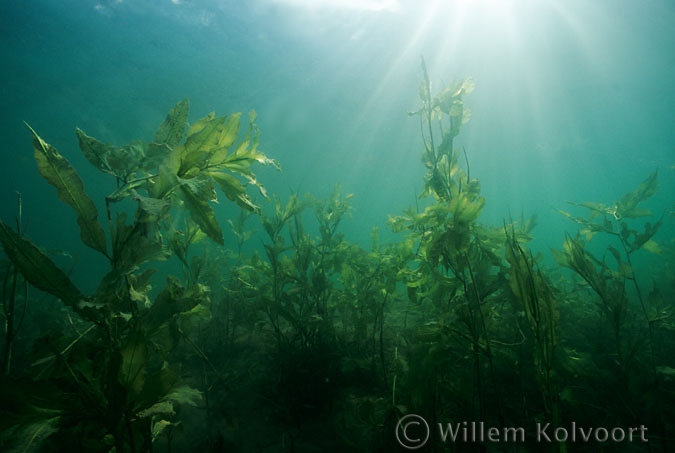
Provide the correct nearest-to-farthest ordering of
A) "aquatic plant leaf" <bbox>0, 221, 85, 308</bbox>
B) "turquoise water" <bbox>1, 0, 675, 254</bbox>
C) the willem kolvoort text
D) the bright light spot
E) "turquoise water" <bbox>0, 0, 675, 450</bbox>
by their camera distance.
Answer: "aquatic plant leaf" <bbox>0, 221, 85, 308</bbox>, the willem kolvoort text, the bright light spot, "turquoise water" <bbox>0, 0, 675, 450</bbox>, "turquoise water" <bbox>1, 0, 675, 254</bbox>

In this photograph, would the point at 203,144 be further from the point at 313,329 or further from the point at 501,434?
the point at 313,329

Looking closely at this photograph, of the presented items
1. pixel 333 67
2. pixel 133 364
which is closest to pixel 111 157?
pixel 133 364

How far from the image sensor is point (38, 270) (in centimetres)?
85

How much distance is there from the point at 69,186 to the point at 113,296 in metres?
0.38

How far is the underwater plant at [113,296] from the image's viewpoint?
82cm

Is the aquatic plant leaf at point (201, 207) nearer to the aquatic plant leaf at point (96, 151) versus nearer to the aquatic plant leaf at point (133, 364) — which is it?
the aquatic plant leaf at point (96, 151)

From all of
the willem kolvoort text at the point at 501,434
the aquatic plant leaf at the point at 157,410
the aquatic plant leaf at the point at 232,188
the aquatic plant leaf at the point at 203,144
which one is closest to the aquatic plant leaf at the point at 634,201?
the willem kolvoort text at the point at 501,434

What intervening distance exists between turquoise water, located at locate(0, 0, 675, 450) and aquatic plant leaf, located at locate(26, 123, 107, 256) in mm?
7699

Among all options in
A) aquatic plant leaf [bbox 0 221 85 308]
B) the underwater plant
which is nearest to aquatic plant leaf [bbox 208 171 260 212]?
the underwater plant

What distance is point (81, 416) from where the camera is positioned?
0.87 m

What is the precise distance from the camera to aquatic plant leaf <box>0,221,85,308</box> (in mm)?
808

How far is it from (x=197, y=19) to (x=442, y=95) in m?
15.3

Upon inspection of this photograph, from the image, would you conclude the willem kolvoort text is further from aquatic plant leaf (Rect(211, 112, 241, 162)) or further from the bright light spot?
the bright light spot

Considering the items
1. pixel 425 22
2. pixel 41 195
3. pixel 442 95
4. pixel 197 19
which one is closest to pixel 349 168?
pixel 425 22
